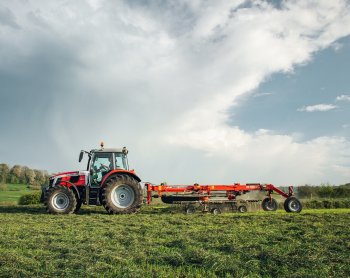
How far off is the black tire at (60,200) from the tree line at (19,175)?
27.7m

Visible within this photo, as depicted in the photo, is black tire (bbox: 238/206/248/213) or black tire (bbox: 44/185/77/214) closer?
black tire (bbox: 44/185/77/214)

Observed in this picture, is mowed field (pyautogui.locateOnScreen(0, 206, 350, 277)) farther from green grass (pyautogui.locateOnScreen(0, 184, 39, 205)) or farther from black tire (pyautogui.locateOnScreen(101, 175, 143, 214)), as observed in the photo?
green grass (pyautogui.locateOnScreen(0, 184, 39, 205))

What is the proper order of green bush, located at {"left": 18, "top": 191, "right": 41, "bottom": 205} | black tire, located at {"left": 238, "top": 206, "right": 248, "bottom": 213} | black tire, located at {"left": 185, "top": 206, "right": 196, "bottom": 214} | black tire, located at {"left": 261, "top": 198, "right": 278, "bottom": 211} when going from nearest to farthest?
black tire, located at {"left": 185, "top": 206, "right": 196, "bottom": 214} → black tire, located at {"left": 238, "top": 206, "right": 248, "bottom": 213} → black tire, located at {"left": 261, "top": 198, "right": 278, "bottom": 211} → green bush, located at {"left": 18, "top": 191, "right": 41, "bottom": 205}

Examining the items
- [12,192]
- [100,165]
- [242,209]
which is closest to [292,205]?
[242,209]

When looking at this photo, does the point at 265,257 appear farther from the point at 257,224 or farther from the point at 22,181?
the point at 22,181

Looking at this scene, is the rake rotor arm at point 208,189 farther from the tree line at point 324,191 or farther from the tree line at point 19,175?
the tree line at point 19,175

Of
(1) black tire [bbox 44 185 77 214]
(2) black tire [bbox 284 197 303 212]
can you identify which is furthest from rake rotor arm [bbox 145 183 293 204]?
(1) black tire [bbox 44 185 77 214]

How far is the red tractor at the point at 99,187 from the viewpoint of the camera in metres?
12.8

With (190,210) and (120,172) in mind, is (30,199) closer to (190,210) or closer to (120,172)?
(120,172)

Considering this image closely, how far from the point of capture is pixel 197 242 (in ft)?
22.8

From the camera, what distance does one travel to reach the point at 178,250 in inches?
247

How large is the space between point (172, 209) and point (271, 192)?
3912 mm

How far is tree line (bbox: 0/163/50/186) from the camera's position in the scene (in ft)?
128

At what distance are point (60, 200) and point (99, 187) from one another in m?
1.39
